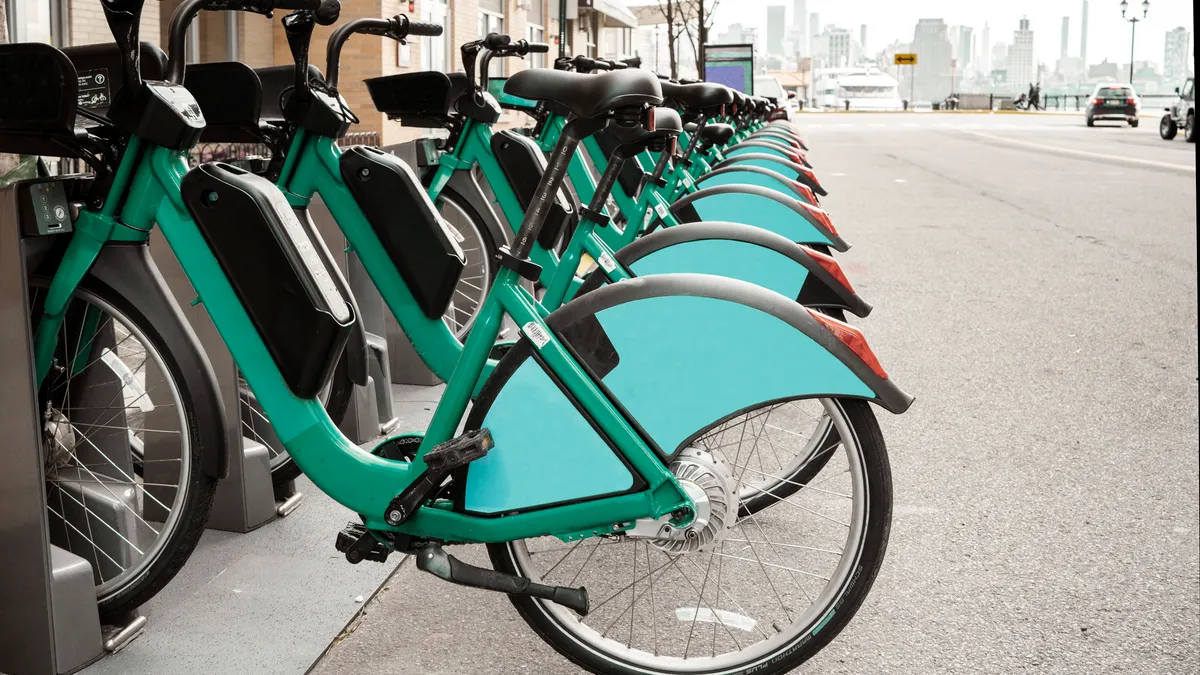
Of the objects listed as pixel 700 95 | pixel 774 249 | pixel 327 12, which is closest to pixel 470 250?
pixel 700 95

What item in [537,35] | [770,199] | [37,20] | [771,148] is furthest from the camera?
[537,35]

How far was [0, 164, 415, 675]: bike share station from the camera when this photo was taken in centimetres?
267

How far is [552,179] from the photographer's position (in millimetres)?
2594

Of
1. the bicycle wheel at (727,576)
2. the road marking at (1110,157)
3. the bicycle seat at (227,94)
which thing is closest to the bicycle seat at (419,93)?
the bicycle seat at (227,94)

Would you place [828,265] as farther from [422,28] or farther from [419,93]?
[419,93]

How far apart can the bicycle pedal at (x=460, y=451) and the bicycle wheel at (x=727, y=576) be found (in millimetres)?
249

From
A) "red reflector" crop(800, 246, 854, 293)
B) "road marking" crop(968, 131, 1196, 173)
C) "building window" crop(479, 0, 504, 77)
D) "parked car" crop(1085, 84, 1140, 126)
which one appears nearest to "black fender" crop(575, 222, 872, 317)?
"red reflector" crop(800, 246, 854, 293)

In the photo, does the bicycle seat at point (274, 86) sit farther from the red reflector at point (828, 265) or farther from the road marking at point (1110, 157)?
the road marking at point (1110, 157)

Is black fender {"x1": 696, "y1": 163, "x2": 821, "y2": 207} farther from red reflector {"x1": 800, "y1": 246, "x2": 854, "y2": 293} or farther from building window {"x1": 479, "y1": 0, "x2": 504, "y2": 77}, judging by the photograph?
building window {"x1": 479, "y1": 0, "x2": 504, "y2": 77}

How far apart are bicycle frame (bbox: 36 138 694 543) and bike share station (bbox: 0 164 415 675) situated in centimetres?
14

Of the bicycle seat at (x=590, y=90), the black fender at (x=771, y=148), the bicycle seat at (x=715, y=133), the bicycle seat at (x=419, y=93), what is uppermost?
the bicycle seat at (x=419, y=93)

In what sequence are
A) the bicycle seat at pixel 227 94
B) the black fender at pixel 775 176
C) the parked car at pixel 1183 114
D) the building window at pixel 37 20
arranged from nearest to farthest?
1. the bicycle seat at pixel 227 94
2. the black fender at pixel 775 176
3. the building window at pixel 37 20
4. the parked car at pixel 1183 114

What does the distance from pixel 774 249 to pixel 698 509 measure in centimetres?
127

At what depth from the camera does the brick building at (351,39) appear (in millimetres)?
10562
